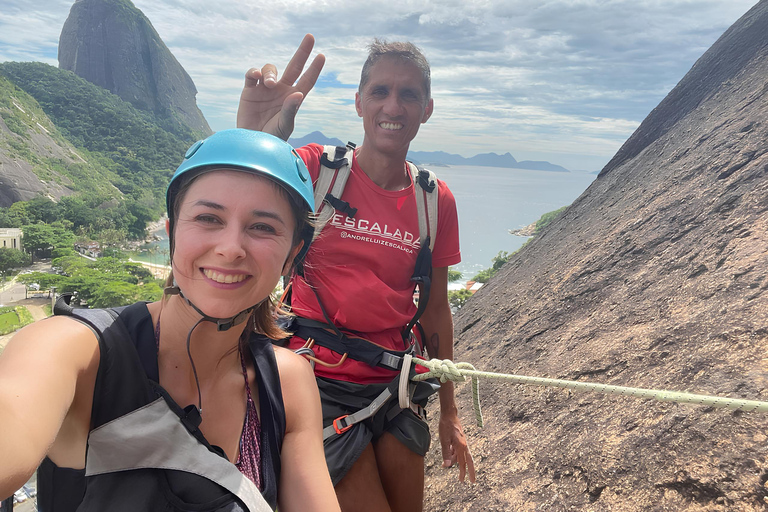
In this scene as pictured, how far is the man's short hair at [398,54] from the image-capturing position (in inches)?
107

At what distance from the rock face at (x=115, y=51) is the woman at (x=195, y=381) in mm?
189836

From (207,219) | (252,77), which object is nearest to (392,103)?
(252,77)

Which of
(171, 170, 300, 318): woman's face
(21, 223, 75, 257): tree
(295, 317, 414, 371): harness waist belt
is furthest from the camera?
(21, 223, 75, 257): tree

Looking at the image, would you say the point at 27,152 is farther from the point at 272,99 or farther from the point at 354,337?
the point at 354,337

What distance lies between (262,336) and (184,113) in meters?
212

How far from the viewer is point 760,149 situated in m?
4.09

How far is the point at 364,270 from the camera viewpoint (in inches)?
Answer: 101

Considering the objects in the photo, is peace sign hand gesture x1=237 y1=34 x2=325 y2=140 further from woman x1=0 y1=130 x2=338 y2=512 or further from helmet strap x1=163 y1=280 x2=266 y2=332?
helmet strap x1=163 y1=280 x2=266 y2=332

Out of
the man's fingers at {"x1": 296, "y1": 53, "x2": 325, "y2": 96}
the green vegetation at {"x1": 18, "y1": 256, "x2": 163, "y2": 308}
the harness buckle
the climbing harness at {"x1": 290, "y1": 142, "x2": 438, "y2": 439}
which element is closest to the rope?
the climbing harness at {"x1": 290, "y1": 142, "x2": 438, "y2": 439}

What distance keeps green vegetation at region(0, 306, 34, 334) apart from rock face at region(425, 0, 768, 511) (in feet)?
159

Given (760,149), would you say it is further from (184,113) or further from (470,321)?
(184,113)

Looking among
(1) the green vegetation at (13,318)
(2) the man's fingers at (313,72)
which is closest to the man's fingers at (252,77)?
(2) the man's fingers at (313,72)

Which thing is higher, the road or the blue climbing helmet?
the blue climbing helmet

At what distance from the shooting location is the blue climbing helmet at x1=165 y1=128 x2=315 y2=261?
5.13 feet
